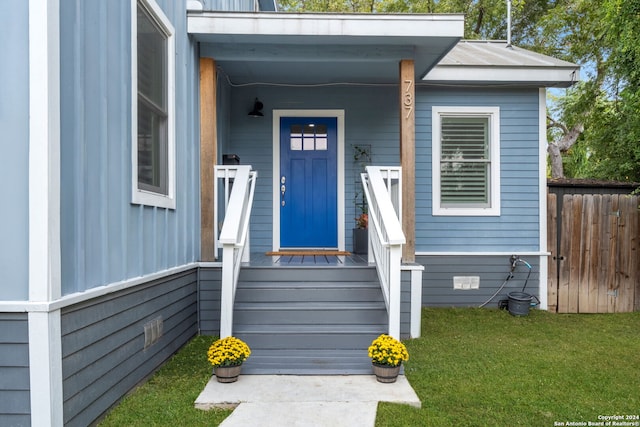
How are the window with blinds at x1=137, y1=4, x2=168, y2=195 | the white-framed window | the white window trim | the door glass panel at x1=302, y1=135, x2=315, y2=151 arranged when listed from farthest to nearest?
1. the door glass panel at x1=302, y1=135, x2=315, y2=151
2. the white window trim
3. the window with blinds at x1=137, y1=4, x2=168, y2=195
4. the white-framed window

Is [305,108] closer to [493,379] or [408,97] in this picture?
[408,97]

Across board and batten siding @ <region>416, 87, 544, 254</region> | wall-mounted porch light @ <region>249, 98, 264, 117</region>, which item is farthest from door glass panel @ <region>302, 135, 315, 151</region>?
board and batten siding @ <region>416, 87, 544, 254</region>

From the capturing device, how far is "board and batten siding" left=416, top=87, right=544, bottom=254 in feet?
19.6

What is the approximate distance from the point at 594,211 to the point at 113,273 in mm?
5777

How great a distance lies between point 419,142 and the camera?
6.00 m

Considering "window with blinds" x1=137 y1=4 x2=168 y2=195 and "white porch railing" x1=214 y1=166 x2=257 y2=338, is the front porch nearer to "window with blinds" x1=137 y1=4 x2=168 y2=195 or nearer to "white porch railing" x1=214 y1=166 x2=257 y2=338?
"white porch railing" x1=214 y1=166 x2=257 y2=338

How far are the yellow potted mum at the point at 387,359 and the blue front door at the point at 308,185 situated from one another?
2.92 m

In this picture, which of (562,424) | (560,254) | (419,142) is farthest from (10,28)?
(560,254)

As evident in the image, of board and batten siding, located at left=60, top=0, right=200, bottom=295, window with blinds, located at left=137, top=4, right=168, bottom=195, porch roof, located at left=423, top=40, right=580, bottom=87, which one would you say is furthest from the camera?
porch roof, located at left=423, top=40, right=580, bottom=87

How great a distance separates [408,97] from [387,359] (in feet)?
8.63

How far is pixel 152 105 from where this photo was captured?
345cm

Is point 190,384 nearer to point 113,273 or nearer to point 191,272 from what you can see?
point 113,273

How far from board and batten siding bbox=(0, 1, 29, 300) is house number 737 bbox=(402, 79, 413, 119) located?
3307 mm

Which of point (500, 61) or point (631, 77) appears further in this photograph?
point (500, 61)
